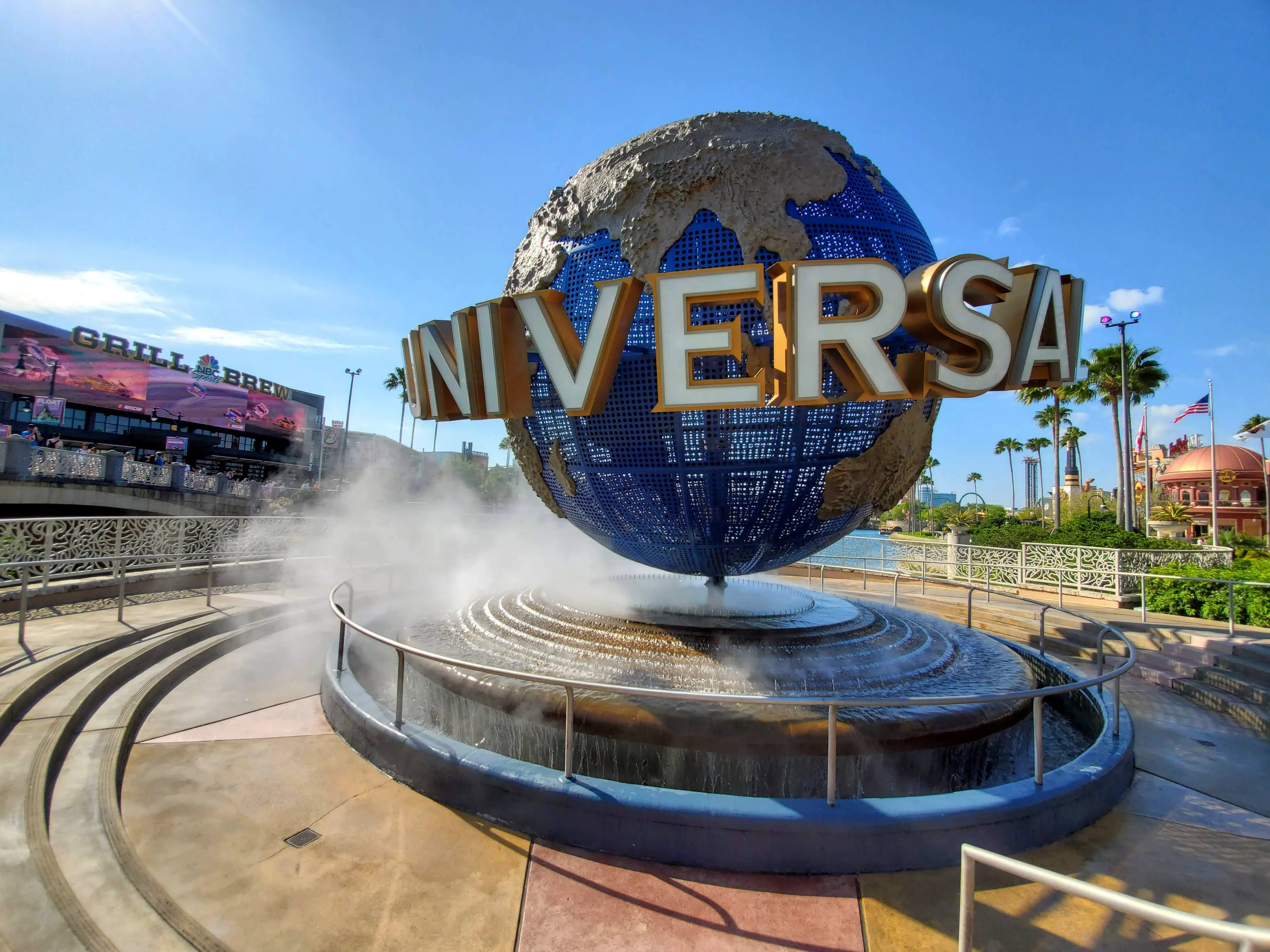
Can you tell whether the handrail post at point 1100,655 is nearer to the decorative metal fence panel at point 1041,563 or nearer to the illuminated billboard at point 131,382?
the decorative metal fence panel at point 1041,563

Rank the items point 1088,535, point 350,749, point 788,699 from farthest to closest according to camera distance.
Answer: point 1088,535 < point 350,749 < point 788,699

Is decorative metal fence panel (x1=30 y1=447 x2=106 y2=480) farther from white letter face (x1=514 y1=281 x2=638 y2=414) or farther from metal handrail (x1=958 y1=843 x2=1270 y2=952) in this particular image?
metal handrail (x1=958 y1=843 x2=1270 y2=952)

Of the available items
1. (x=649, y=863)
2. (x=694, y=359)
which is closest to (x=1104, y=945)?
(x=649, y=863)

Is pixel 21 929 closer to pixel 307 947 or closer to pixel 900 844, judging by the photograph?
pixel 307 947

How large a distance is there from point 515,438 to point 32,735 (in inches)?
172

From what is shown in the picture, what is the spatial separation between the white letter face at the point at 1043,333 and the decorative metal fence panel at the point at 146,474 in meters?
28.9

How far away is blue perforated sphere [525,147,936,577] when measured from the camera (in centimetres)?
529

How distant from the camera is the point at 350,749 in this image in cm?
475

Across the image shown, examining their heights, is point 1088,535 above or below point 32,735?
above

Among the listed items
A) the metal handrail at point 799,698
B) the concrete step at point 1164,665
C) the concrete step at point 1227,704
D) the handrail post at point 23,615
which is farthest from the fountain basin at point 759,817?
the handrail post at point 23,615

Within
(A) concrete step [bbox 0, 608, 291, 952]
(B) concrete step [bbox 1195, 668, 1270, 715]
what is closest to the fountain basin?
(A) concrete step [bbox 0, 608, 291, 952]

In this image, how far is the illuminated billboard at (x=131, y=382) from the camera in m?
44.9

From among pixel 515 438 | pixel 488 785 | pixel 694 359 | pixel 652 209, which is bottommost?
pixel 488 785

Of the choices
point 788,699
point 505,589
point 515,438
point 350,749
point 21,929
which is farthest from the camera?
point 505,589
